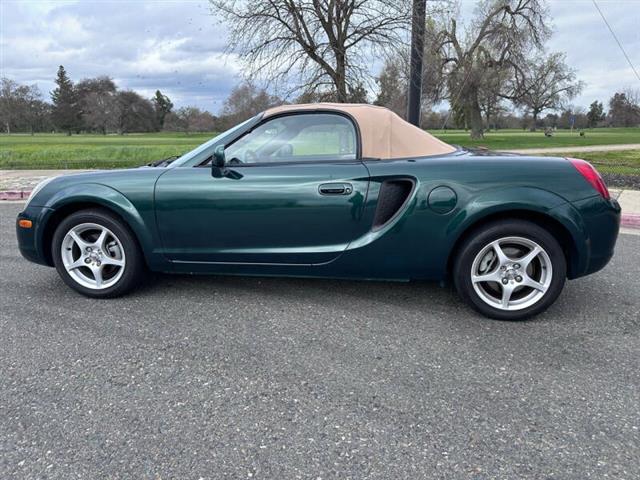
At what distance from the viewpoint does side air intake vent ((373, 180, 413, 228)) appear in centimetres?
321

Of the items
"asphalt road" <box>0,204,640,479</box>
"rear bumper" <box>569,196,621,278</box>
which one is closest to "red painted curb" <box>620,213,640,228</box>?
"asphalt road" <box>0,204,640,479</box>

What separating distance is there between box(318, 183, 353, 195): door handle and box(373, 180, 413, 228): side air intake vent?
8.6 inches

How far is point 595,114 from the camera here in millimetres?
103562

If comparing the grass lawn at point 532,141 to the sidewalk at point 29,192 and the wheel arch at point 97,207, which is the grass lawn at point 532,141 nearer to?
the sidewalk at point 29,192

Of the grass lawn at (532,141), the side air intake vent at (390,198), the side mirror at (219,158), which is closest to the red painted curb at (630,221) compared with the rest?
the side air intake vent at (390,198)

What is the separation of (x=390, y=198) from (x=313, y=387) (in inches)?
55.1

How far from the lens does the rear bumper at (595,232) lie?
3.10 metres

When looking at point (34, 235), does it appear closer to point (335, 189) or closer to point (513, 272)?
point (335, 189)

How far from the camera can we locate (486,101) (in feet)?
145

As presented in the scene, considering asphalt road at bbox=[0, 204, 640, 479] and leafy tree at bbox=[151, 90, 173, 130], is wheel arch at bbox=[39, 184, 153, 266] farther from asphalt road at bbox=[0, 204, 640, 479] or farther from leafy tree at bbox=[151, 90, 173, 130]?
leafy tree at bbox=[151, 90, 173, 130]

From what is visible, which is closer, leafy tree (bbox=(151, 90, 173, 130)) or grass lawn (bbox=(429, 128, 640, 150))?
grass lawn (bbox=(429, 128, 640, 150))

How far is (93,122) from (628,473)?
91459mm

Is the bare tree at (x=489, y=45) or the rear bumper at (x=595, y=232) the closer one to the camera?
the rear bumper at (x=595, y=232)

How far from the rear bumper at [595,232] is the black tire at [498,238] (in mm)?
136
